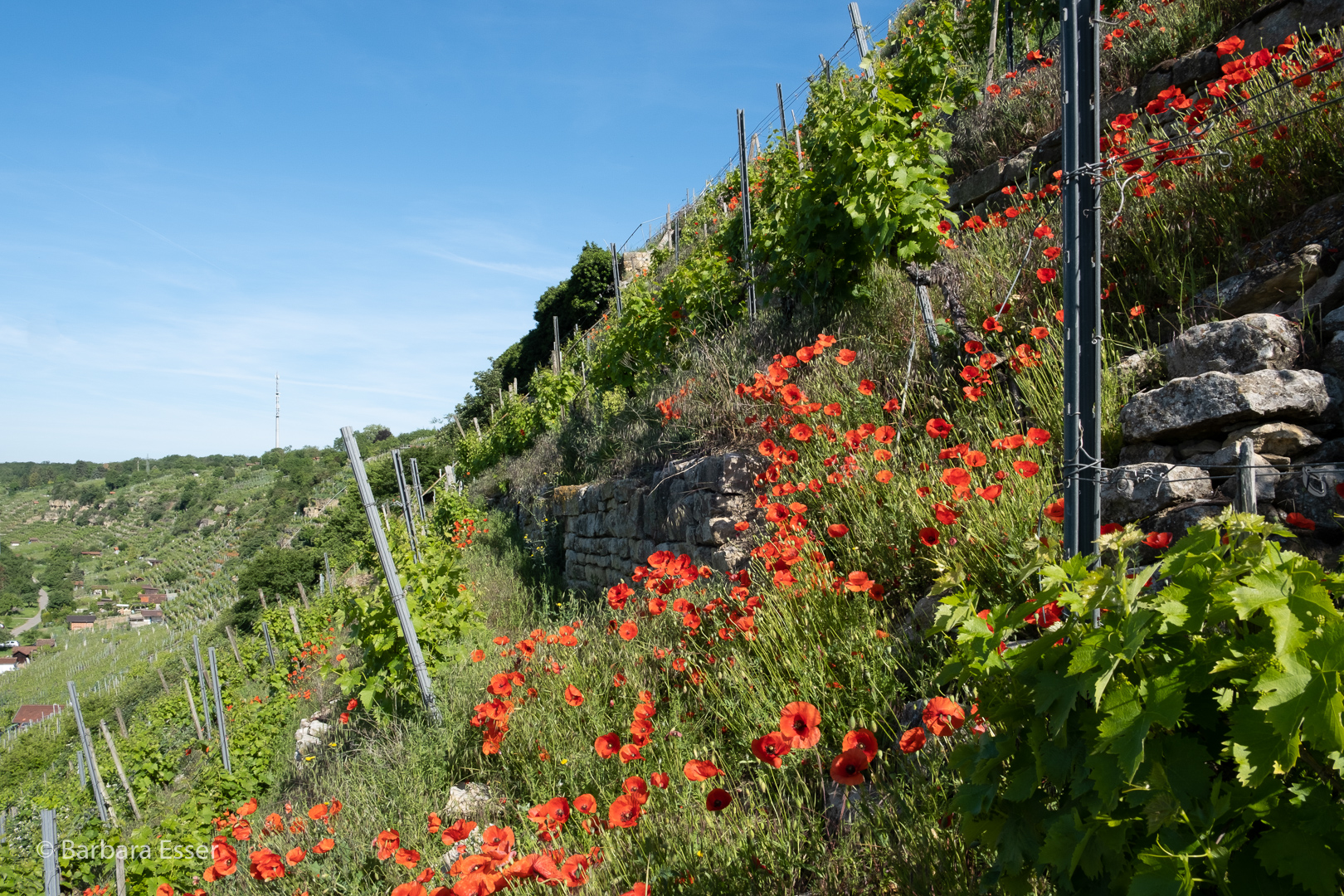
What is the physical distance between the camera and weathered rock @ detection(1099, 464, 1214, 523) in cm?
225

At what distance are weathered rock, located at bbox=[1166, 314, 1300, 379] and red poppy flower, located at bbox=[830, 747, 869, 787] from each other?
2.18 metres

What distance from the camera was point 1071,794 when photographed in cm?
102

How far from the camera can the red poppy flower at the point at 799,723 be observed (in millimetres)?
1704

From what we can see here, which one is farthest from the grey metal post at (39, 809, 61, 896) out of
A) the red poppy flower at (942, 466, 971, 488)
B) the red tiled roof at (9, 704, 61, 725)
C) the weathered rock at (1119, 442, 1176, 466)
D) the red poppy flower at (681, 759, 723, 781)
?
the red tiled roof at (9, 704, 61, 725)

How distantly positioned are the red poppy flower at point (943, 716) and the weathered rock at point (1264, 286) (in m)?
2.38

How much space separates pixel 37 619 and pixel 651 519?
112572mm

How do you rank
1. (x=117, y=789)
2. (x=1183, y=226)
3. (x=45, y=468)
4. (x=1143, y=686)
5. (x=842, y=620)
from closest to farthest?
(x=1143, y=686) < (x=842, y=620) < (x=1183, y=226) < (x=117, y=789) < (x=45, y=468)

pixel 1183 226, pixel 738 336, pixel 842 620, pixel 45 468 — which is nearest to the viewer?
pixel 842 620

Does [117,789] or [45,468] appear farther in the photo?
[45,468]

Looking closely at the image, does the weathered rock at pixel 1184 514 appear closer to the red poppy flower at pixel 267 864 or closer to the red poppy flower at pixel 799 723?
the red poppy flower at pixel 799 723

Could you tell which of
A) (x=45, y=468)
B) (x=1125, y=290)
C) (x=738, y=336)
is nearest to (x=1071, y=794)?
(x=1125, y=290)

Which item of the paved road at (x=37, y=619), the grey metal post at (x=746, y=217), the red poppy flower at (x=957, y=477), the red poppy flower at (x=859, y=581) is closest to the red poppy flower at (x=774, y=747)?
the red poppy flower at (x=859, y=581)

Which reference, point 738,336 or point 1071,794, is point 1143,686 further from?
point 738,336

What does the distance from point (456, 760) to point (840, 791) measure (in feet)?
8.07
